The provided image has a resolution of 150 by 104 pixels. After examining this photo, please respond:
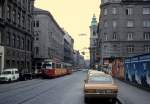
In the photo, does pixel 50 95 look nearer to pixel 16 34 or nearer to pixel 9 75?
pixel 9 75

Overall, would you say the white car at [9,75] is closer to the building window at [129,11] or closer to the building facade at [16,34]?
the building facade at [16,34]

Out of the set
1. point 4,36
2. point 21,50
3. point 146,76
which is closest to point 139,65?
point 146,76

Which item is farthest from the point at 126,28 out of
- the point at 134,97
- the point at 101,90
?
the point at 101,90

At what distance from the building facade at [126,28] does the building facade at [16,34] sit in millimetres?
21507

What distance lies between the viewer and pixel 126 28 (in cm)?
9481

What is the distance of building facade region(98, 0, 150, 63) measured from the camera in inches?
3664

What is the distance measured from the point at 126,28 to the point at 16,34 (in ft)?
114

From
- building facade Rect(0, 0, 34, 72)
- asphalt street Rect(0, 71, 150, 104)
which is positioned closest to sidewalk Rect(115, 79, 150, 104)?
asphalt street Rect(0, 71, 150, 104)

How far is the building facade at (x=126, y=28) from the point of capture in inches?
3664

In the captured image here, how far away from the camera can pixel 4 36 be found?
5978 centimetres

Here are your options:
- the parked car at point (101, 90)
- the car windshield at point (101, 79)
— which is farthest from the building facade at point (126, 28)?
the parked car at point (101, 90)

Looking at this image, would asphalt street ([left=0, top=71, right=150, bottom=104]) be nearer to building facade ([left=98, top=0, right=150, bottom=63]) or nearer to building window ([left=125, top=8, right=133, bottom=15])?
building facade ([left=98, top=0, right=150, bottom=63])

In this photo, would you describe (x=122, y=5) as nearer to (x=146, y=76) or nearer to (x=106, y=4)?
(x=106, y=4)

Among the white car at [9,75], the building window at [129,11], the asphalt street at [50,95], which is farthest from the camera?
the building window at [129,11]
